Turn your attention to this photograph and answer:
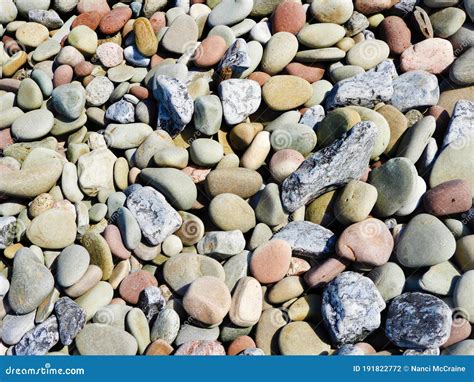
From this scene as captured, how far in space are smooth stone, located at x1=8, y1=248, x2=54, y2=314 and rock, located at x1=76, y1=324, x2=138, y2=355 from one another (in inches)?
9.9

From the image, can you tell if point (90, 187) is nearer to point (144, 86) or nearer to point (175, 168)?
point (175, 168)

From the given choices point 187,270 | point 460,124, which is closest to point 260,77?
point 460,124

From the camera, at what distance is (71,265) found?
98.8 inches

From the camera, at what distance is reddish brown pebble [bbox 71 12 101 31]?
3436mm

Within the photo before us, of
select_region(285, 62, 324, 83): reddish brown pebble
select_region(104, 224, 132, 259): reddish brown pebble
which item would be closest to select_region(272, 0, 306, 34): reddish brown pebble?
select_region(285, 62, 324, 83): reddish brown pebble

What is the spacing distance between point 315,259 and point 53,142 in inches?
61.1

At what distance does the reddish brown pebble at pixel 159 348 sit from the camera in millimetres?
2334

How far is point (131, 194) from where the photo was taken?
108 inches

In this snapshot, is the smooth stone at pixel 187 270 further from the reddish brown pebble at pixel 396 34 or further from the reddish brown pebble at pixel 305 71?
the reddish brown pebble at pixel 396 34

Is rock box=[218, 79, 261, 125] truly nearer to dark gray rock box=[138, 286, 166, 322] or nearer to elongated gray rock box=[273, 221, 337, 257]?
elongated gray rock box=[273, 221, 337, 257]

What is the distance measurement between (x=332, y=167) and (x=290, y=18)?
109 centimetres

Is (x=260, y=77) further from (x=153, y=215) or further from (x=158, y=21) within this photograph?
(x=153, y=215)

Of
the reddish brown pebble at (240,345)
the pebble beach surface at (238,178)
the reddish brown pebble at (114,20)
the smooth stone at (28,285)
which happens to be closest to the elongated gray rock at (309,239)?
the pebble beach surface at (238,178)

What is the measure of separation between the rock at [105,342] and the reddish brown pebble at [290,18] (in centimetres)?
191
